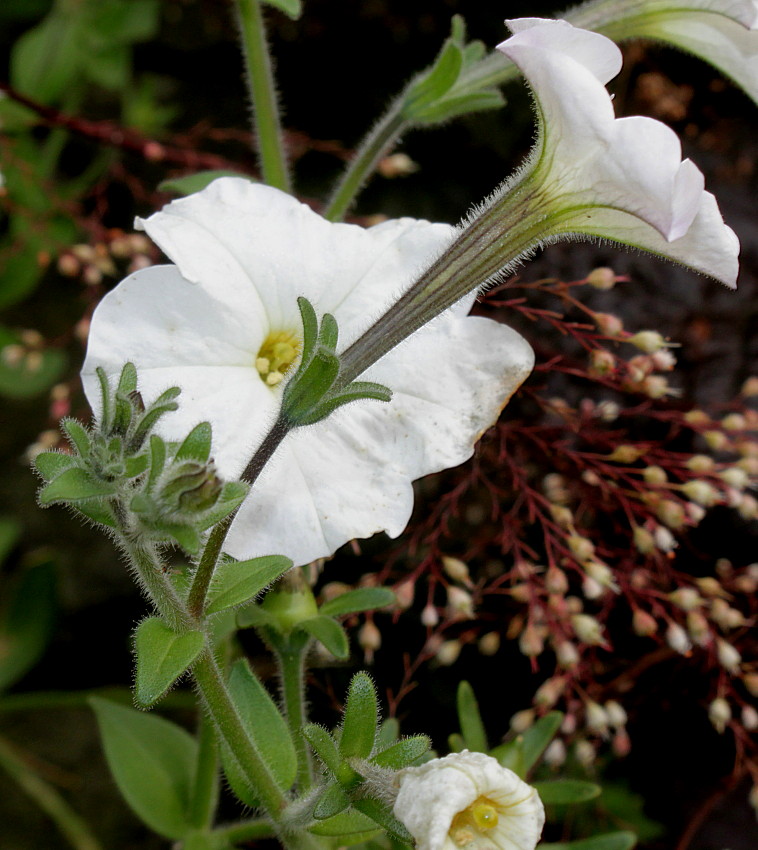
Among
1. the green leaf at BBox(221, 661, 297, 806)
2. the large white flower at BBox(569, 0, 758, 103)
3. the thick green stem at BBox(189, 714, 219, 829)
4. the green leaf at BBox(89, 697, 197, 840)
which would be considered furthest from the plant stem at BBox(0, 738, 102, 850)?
the large white flower at BBox(569, 0, 758, 103)

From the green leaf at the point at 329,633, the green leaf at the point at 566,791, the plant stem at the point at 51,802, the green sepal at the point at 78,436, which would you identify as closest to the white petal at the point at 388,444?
the green leaf at the point at 329,633

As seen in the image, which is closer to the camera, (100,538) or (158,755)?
(158,755)

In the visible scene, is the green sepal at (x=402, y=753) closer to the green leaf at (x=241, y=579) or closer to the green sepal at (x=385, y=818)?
the green sepal at (x=385, y=818)

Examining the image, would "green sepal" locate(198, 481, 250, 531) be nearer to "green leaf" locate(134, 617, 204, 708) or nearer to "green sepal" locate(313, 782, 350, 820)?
"green leaf" locate(134, 617, 204, 708)

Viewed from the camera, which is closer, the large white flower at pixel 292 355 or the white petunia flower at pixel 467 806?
the white petunia flower at pixel 467 806

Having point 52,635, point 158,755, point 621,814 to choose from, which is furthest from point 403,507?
point 52,635

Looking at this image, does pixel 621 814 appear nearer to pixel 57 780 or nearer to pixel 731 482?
pixel 731 482
